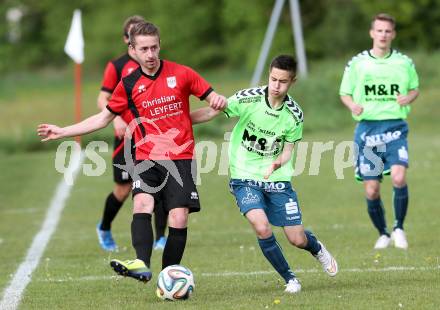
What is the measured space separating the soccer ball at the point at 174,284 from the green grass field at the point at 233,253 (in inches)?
3.5

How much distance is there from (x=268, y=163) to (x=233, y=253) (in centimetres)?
262

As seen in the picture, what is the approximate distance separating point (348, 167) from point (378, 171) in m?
9.50

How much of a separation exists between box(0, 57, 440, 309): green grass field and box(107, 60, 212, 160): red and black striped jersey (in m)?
1.13

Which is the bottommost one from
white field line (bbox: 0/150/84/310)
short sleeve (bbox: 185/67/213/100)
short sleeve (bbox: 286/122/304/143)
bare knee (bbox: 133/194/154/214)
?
white field line (bbox: 0/150/84/310)

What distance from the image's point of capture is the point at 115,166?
11.5 metres

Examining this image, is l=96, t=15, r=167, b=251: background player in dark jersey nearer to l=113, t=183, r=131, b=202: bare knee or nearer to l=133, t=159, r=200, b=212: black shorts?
l=113, t=183, r=131, b=202: bare knee

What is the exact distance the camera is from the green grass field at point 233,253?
8.05 metres

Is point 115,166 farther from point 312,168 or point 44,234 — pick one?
point 312,168

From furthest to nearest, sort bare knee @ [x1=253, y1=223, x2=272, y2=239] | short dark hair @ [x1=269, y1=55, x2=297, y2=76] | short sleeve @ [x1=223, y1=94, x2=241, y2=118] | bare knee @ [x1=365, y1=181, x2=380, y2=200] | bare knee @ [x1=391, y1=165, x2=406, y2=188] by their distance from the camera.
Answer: bare knee @ [x1=365, y1=181, x2=380, y2=200] < bare knee @ [x1=391, y1=165, x2=406, y2=188] < short sleeve @ [x1=223, y1=94, x2=241, y2=118] < bare knee @ [x1=253, y1=223, x2=272, y2=239] < short dark hair @ [x1=269, y1=55, x2=297, y2=76]

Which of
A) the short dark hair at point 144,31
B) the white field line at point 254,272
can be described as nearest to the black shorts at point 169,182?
the short dark hair at point 144,31

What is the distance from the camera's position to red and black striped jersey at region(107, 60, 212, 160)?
8.42 metres

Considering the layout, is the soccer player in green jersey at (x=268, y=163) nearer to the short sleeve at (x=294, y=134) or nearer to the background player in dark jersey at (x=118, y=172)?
the short sleeve at (x=294, y=134)

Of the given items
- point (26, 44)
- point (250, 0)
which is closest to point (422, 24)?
point (250, 0)

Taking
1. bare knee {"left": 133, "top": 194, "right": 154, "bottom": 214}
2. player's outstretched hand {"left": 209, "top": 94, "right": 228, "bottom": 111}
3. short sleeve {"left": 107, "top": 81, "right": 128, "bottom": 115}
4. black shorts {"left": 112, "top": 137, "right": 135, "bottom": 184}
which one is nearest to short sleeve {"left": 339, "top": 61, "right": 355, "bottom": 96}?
black shorts {"left": 112, "top": 137, "right": 135, "bottom": 184}
